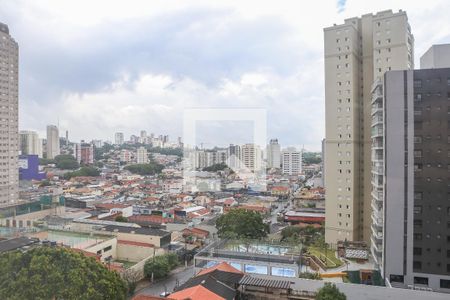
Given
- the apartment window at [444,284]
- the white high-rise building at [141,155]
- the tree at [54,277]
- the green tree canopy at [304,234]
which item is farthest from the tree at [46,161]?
the apartment window at [444,284]

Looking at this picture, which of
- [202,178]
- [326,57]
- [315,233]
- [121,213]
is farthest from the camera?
[202,178]

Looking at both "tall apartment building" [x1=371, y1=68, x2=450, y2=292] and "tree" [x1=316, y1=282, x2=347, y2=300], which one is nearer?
"tree" [x1=316, y1=282, x2=347, y2=300]

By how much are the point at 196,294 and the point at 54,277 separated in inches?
52.1

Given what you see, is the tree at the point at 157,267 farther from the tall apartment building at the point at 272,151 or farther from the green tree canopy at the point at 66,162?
the green tree canopy at the point at 66,162

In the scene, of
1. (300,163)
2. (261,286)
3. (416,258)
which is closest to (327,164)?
(416,258)

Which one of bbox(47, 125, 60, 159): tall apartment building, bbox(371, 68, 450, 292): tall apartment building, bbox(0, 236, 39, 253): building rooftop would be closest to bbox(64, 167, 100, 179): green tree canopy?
bbox(47, 125, 60, 159): tall apartment building

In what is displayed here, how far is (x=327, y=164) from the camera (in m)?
6.54

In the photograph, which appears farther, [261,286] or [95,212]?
[95,212]

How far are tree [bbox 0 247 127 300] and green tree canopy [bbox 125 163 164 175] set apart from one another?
57.8ft

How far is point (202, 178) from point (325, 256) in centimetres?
772

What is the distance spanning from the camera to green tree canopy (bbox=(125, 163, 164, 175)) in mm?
20312

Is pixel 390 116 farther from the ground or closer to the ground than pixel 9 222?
farther from the ground

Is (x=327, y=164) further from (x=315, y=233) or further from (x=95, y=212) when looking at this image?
(x=95, y=212)

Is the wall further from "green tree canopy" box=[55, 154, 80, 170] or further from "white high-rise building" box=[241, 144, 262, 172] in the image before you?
"green tree canopy" box=[55, 154, 80, 170]
